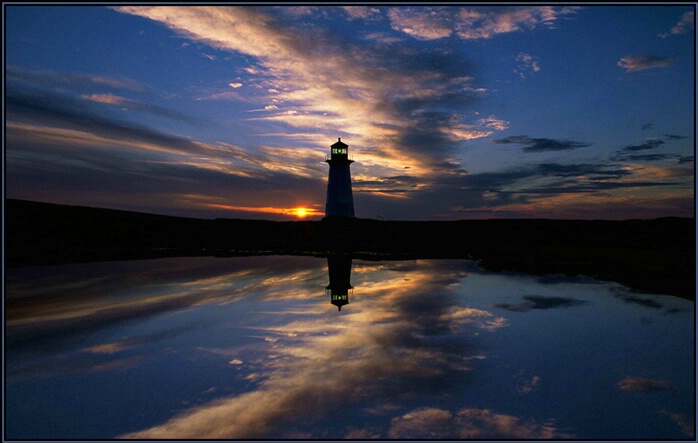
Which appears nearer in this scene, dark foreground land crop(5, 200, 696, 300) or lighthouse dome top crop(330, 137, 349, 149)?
dark foreground land crop(5, 200, 696, 300)

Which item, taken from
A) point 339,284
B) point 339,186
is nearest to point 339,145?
point 339,186

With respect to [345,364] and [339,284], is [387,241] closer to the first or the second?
[339,284]

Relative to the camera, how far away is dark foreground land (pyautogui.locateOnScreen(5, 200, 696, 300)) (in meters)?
26.0

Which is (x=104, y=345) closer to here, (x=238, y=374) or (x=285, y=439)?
(x=238, y=374)

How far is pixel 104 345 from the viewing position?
10172 millimetres

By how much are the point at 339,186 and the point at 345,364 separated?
3872 centimetres

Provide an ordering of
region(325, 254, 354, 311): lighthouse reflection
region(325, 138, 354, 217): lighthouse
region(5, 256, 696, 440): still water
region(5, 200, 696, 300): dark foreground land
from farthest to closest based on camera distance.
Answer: region(325, 138, 354, 217): lighthouse
region(5, 200, 696, 300): dark foreground land
region(325, 254, 354, 311): lighthouse reflection
region(5, 256, 696, 440): still water

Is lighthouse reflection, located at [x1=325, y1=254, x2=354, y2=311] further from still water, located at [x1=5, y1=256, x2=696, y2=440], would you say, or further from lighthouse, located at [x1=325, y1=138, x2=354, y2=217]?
lighthouse, located at [x1=325, y1=138, x2=354, y2=217]

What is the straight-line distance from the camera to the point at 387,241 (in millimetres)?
47438

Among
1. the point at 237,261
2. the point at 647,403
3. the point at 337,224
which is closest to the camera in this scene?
the point at 647,403

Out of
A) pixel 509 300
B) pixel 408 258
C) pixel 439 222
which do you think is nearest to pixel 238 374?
pixel 509 300

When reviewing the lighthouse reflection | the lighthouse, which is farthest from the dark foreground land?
the lighthouse reflection

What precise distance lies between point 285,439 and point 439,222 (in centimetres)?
5384

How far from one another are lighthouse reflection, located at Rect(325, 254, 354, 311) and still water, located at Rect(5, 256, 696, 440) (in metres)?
0.19
